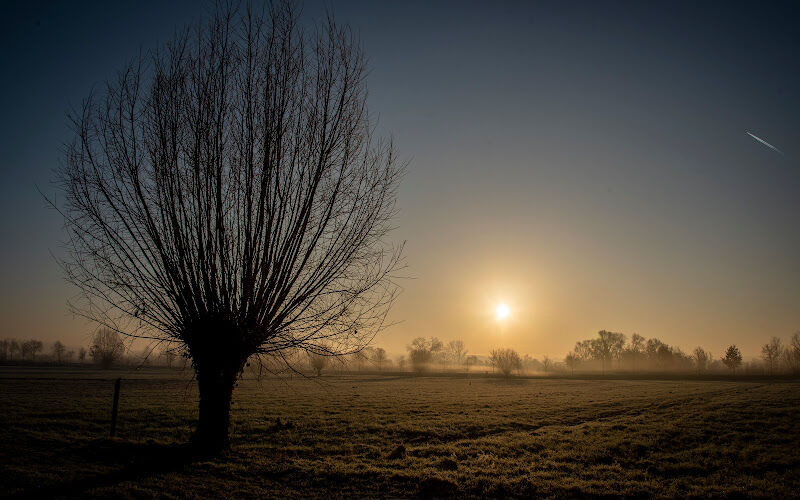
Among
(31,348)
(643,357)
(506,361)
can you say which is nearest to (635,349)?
(643,357)

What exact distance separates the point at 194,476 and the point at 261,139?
24.4ft

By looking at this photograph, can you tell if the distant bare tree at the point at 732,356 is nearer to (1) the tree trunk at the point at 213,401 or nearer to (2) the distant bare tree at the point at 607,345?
(2) the distant bare tree at the point at 607,345

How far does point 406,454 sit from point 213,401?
18.4ft

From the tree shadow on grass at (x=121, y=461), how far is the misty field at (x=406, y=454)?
0.04 metres

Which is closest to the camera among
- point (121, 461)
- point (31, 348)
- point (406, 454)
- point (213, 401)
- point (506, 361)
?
point (121, 461)

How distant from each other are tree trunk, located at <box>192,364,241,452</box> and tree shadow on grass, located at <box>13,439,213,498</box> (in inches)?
11.9

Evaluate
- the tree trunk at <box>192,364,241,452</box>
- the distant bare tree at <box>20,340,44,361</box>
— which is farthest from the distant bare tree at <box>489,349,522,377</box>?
the distant bare tree at <box>20,340,44,361</box>

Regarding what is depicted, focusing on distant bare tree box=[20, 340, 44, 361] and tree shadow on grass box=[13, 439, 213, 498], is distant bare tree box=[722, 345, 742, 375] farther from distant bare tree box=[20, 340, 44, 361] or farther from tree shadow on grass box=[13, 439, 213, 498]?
distant bare tree box=[20, 340, 44, 361]

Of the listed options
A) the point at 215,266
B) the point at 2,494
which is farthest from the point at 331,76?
the point at 2,494

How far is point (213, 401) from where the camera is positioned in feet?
29.7

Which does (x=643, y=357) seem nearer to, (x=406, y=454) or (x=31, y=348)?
(x=406, y=454)

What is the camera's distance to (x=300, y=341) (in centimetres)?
897

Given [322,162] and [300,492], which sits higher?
[322,162]

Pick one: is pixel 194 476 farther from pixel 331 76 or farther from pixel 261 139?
pixel 331 76
